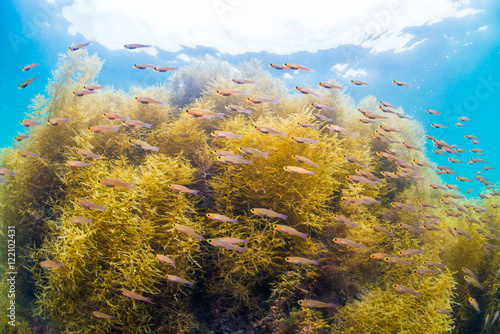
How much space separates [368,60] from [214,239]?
92.0 feet

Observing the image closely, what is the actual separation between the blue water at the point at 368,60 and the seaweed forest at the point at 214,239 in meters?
13.1

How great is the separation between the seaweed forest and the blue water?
1308 centimetres

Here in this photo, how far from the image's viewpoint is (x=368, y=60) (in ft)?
79.7

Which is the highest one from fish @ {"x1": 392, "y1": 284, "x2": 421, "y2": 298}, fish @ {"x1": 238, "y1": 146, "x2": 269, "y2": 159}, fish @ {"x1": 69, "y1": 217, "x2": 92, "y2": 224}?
fish @ {"x1": 238, "y1": 146, "x2": 269, "y2": 159}

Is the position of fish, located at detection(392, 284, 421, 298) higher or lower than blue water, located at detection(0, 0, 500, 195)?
lower

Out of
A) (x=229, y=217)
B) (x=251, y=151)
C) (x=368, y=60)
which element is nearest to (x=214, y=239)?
(x=229, y=217)

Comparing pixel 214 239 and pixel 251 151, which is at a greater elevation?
pixel 251 151

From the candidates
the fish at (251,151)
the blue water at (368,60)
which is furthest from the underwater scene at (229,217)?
the blue water at (368,60)

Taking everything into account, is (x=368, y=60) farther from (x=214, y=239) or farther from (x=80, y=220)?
(x=80, y=220)

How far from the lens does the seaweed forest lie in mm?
4082

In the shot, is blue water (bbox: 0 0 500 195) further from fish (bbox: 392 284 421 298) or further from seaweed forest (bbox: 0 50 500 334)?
fish (bbox: 392 284 421 298)

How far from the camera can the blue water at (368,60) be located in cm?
2120

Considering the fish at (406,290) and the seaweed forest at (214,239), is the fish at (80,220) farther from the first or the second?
the fish at (406,290)

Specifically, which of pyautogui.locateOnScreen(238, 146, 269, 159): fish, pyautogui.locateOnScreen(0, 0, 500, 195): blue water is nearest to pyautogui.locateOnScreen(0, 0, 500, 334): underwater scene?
pyautogui.locateOnScreen(238, 146, 269, 159): fish
